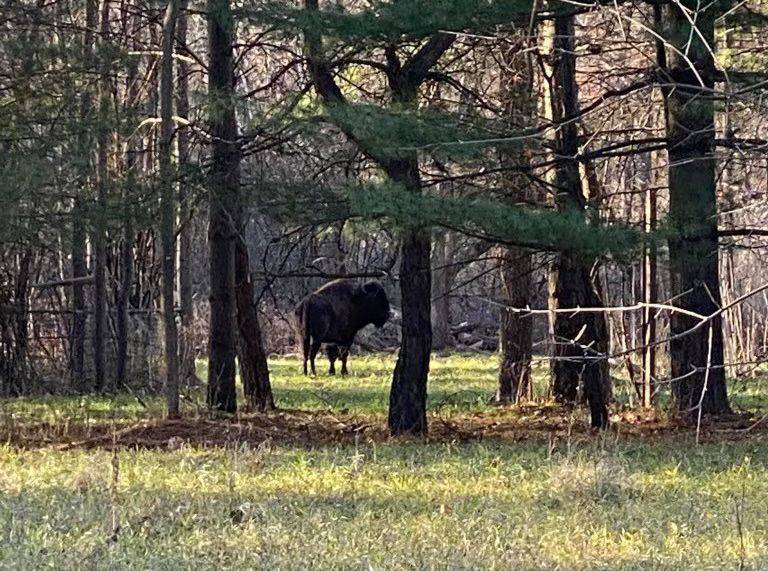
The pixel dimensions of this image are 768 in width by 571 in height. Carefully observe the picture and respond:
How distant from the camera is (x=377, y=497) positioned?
932cm

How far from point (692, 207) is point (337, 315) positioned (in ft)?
52.0

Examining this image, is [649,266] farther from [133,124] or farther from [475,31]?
[133,124]

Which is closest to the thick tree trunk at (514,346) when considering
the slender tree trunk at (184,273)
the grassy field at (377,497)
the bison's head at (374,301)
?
the grassy field at (377,497)

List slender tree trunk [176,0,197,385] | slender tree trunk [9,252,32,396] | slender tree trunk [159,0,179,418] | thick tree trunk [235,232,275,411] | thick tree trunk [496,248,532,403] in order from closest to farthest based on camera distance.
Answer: slender tree trunk [159,0,179,418], thick tree trunk [235,232,275,411], thick tree trunk [496,248,532,403], slender tree trunk [176,0,197,385], slender tree trunk [9,252,32,396]

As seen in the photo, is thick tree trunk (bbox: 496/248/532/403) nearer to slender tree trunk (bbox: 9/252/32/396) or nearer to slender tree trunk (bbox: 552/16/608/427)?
slender tree trunk (bbox: 552/16/608/427)

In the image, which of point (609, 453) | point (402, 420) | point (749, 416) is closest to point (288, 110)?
point (402, 420)

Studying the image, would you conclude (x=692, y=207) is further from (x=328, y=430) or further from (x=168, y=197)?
(x=168, y=197)

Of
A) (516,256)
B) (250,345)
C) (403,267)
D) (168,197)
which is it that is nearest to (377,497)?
(403,267)

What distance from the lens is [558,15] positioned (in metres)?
12.0

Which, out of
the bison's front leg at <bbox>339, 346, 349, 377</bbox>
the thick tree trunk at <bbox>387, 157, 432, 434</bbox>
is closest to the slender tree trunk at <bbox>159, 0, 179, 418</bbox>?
the thick tree trunk at <bbox>387, 157, 432, 434</bbox>

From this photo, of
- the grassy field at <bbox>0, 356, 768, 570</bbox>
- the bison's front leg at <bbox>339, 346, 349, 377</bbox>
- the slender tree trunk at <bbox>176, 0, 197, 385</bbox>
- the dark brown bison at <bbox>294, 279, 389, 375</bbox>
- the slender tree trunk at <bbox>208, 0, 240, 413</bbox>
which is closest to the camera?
the grassy field at <bbox>0, 356, 768, 570</bbox>

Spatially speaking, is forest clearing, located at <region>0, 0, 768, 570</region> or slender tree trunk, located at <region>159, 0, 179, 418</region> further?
slender tree trunk, located at <region>159, 0, 179, 418</region>

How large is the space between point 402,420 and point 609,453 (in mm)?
3164

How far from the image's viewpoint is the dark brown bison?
27.1 metres
